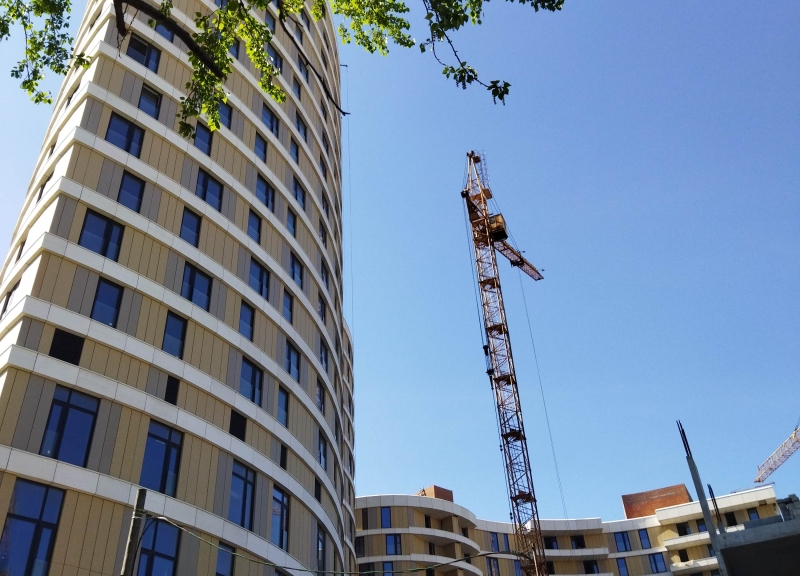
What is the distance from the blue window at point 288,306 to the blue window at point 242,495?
8238 mm

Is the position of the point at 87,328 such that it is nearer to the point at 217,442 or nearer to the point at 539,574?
the point at 217,442

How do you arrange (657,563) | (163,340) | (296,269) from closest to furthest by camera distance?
(163,340) → (296,269) → (657,563)

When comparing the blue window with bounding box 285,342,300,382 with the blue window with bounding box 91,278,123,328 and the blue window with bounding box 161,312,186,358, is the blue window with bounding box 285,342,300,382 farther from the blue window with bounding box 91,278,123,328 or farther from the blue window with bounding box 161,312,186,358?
the blue window with bounding box 91,278,123,328

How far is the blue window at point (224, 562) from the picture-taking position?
23797 mm

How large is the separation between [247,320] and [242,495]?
7385 mm

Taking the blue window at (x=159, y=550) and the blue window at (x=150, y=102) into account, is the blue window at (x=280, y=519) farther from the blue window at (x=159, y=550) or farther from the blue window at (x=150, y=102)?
the blue window at (x=150, y=102)

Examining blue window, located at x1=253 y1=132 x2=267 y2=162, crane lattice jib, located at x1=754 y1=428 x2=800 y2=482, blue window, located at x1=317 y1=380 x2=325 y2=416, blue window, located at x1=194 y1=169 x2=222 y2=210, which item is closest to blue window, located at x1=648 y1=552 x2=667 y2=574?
crane lattice jib, located at x1=754 y1=428 x2=800 y2=482

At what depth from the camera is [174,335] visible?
26.3 metres

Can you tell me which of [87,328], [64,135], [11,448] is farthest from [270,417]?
[64,135]

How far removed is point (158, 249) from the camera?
88.9ft

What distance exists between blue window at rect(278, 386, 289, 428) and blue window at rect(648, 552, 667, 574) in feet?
172

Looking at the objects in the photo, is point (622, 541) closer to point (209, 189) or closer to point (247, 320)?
point (247, 320)

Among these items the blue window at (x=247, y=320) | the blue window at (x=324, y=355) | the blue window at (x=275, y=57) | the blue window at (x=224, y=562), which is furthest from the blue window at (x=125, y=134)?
the blue window at (x=224, y=562)

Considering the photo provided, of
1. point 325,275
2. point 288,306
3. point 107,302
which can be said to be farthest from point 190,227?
point 325,275
